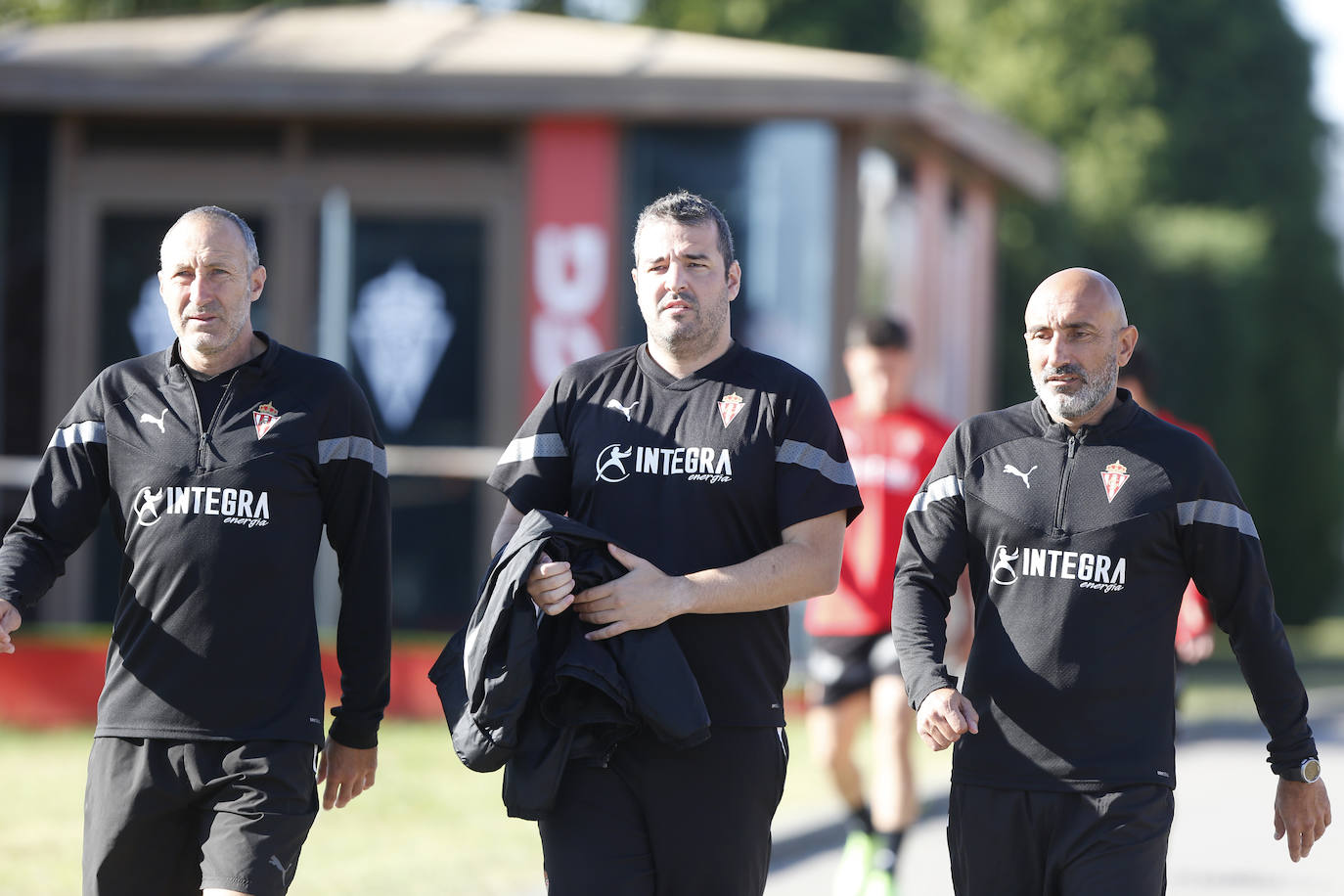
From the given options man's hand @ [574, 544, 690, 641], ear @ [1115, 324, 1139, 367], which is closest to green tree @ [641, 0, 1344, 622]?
ear @ [1115, 324, 1139, 367]

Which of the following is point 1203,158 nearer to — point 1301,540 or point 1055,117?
point 1055,117

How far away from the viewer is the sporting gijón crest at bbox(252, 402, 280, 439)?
15.5ft

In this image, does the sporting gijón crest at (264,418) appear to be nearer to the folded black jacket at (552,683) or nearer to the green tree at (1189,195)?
the folded black jacket at (552,683)

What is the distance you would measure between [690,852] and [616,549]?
2.39 ft

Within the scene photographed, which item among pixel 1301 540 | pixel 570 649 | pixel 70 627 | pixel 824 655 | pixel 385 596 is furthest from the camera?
pixel 1301 540

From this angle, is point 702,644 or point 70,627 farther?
point 70,627

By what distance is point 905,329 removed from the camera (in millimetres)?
7996

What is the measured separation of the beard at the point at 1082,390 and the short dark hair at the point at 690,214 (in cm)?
81

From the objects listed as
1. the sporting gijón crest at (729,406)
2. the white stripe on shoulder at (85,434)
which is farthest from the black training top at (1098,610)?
the white stripe on shoulder at (85,434)

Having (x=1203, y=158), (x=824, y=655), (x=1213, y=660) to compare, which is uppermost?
(x=1203, y=158)

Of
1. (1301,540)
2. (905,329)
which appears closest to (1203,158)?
(1301,540)

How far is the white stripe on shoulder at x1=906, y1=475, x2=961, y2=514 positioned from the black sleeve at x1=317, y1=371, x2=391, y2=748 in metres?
1.35

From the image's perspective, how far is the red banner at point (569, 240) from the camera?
14352 mm

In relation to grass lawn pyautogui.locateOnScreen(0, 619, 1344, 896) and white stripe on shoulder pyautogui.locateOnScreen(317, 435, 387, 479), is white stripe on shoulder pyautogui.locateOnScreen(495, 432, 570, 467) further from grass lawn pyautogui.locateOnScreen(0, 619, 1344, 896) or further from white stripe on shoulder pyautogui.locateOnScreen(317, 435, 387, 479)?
grass lawn pyautogui.locateOnScreen(0, 619, 1344, 896)
